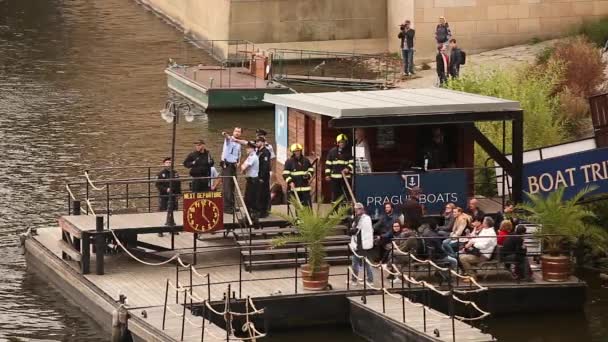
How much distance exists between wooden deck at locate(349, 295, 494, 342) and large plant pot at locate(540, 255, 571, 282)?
337cm

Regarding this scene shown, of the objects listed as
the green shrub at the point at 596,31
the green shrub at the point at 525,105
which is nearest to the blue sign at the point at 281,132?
the green shrub at the point at 525,105

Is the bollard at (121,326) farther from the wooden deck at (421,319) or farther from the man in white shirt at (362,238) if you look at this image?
the man in white shirt at (362,238)

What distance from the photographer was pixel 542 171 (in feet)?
122

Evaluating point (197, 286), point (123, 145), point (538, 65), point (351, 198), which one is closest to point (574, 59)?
point (538, 65)

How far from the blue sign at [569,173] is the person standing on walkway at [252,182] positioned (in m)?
5.87

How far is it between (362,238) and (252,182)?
3.57m

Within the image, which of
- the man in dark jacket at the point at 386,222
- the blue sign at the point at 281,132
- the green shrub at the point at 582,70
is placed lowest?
the man in dark jacket at the point at 386,222

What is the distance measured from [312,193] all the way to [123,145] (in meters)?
15.6

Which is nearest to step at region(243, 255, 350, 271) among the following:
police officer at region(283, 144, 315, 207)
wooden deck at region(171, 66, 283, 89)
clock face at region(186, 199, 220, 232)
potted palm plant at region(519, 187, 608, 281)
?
clock face at region(186, 199, 220, 232)

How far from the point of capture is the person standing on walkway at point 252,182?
116 feet

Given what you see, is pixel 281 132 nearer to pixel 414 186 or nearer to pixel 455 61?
pixel 414 186

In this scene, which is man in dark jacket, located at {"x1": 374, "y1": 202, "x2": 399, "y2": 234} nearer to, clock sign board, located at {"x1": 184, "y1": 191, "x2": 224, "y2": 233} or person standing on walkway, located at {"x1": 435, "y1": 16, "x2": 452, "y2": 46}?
clock sign board, located at {"x1": 184, "y1": 191, "x2": 224, "y2": 233}

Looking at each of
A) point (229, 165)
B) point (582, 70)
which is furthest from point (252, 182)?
point (582, 70)

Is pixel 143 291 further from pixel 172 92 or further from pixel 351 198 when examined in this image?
pixel 172 92
